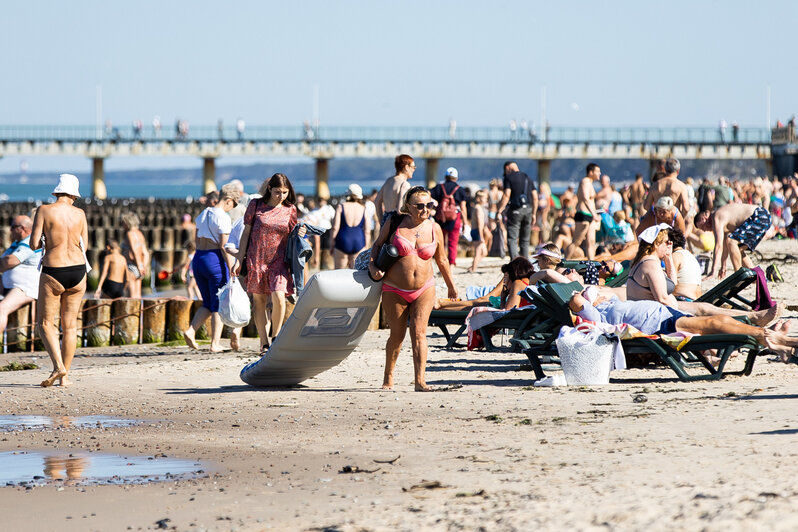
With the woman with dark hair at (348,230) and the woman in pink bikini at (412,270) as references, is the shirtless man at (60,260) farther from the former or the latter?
the woman with dark hair at (348,230)

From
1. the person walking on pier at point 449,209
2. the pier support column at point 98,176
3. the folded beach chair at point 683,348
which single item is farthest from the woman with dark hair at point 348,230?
the pier support column at point 98,176

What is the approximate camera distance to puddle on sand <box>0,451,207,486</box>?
20.3 feet

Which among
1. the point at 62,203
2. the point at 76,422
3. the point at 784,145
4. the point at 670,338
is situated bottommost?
the point at 76,422

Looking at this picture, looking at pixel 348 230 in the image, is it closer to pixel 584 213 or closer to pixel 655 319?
pixel 584 213

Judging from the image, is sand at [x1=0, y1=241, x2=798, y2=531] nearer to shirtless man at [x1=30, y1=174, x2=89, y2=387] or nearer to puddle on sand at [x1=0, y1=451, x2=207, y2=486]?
puddle on sand at [x1=0, y1=451, x2=207, y2=486]

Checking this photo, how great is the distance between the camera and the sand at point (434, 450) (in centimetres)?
508

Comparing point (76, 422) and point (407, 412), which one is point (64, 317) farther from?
point (407, 412)

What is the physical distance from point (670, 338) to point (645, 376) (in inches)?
26.0

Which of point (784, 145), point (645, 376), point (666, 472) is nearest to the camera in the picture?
point (666, 472)

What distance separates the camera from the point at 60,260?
30.5ft

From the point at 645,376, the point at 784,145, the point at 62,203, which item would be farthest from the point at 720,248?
the point at 784,145

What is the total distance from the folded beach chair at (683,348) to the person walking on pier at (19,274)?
5.19 meters

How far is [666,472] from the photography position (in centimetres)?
556

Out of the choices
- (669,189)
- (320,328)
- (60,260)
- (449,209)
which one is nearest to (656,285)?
(320,328)
